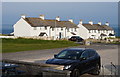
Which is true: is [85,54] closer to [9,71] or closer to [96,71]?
[96,71]

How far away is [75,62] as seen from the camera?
1213cm

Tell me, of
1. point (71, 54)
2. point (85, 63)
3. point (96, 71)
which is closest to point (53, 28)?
point (96, 71)

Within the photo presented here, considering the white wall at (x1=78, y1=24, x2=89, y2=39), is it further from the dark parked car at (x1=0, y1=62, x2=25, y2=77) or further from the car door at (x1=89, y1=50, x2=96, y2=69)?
the dark parked car at (x1=0, y1=62, x2=25, y2=77)

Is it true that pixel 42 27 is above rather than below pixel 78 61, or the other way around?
above

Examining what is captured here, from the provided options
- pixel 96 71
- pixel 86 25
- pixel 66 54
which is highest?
pixel 86 25

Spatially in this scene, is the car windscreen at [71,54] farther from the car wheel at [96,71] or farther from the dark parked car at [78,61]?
the car wheel at [96,71]

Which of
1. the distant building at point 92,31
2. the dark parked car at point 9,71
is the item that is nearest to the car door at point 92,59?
the dark parked car at point 9,71

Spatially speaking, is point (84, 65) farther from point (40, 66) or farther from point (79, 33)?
point (79, 33)

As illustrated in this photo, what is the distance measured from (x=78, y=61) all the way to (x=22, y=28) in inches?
2250

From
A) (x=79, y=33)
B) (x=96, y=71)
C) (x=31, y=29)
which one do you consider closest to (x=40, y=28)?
(x=31, y=29)

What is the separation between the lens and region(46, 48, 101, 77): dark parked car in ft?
39.2

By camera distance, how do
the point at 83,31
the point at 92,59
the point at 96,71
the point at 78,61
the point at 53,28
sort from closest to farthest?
1. the point at 78,61
2. the point at 92,59
3. the point at 96,71
4. the point at 53,28
5. the point at 83,31

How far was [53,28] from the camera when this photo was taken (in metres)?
71.4

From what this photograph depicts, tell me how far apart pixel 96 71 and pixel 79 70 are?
213 cm
